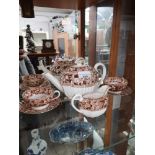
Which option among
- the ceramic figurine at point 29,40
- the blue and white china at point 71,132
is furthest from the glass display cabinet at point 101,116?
the ceramic figurine at point 29,40

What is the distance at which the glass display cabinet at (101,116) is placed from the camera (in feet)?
1.76

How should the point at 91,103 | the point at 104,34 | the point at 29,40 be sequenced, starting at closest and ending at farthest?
the point at 91,103 → the point at 29,40 → the point at 104,34

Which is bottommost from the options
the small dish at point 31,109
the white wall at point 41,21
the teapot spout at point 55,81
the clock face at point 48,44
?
the small dish at point 31,109

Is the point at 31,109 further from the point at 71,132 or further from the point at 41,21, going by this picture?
the point at 41,21

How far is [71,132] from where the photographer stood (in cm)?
57

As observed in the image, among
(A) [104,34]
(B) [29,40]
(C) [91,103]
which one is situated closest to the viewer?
(C) [91,103]

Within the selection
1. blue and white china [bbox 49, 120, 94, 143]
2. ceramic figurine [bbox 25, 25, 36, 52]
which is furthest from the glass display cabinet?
ceramic figurine [bbox 25, 25, 36, 52]

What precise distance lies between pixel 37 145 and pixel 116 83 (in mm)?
350

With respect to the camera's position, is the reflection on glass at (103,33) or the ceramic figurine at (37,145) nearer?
the ceramic figurine at (37,145)

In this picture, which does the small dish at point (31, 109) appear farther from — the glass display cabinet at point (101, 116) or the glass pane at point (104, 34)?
the glass pane at point (104, 34)

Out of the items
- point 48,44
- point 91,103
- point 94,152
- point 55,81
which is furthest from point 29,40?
point 94,152

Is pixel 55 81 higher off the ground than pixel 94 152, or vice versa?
pixel 55 81
